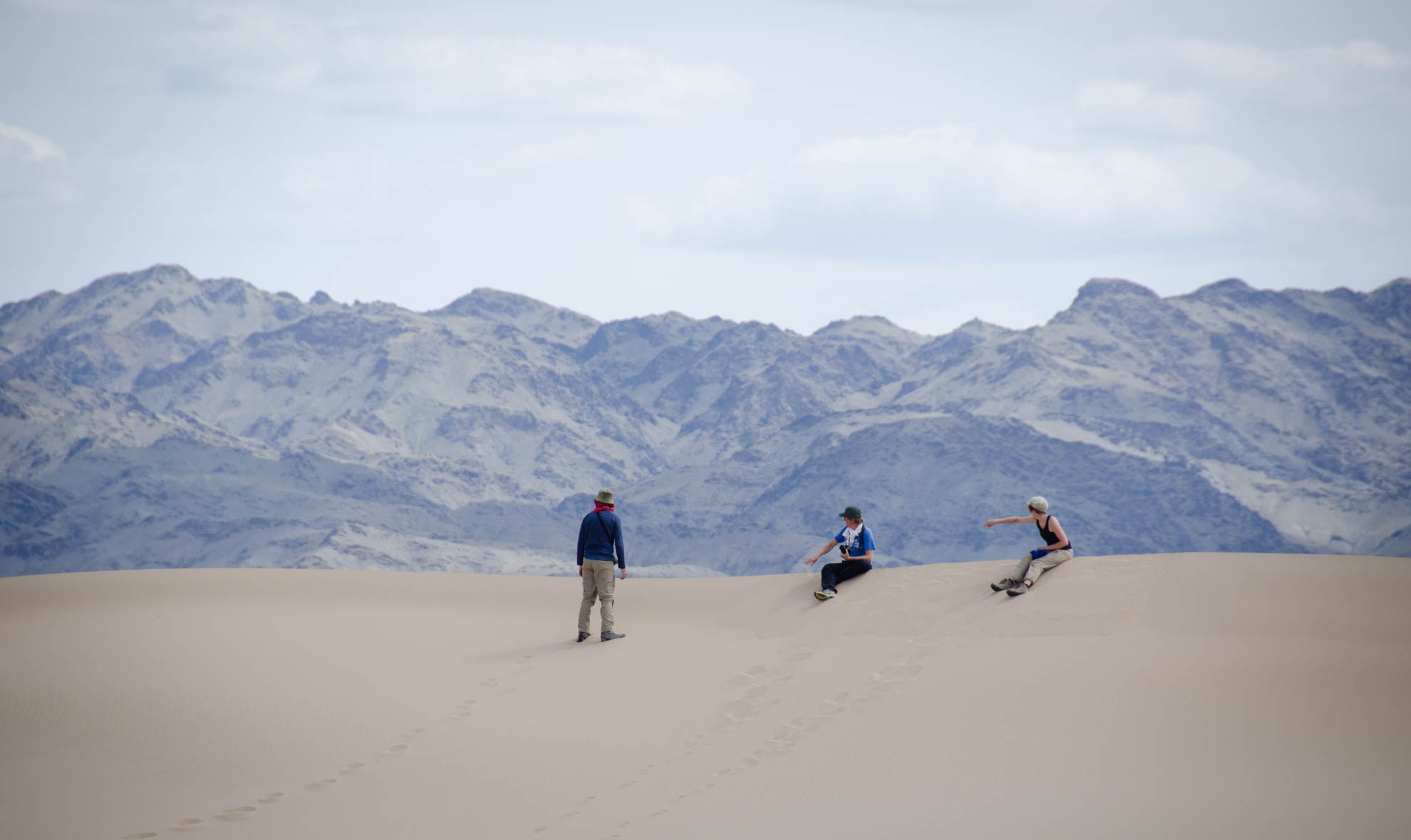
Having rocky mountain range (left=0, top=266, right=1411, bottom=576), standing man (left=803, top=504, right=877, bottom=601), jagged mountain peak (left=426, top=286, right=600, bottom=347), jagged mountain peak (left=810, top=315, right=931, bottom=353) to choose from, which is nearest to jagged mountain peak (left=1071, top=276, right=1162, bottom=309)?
rocky mountain range (left=0, top=266, right=1411, bottom=576)

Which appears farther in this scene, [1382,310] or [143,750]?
[1382,310]

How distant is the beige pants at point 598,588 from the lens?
10.8 meters

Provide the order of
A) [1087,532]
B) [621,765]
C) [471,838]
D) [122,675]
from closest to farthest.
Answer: [471,838], [621,765], [122,675], [1087,532]

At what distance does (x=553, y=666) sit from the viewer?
414 inches

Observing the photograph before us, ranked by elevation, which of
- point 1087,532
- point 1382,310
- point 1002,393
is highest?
point 1382,310

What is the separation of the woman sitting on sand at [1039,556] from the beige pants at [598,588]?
11.2 ft

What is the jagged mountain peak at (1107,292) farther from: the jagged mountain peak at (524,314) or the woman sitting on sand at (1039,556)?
the woman sitting on sand at (1039,556)

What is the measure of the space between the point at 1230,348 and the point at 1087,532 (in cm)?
3561

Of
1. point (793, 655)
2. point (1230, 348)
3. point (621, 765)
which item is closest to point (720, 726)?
point (621, 765)

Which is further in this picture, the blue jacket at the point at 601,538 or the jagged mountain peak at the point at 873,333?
the jagged mountain peak at the point at 873,333

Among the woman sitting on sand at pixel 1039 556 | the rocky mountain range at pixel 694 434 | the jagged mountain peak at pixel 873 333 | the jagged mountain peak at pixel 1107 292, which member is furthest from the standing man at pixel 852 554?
the jagged mountain peak at pixel 873 333

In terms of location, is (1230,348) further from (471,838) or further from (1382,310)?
(471,838)

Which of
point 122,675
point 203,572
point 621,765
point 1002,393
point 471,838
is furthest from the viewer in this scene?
point 1002,393

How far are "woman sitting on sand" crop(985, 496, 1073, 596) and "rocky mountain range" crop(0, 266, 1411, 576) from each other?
5918cm
